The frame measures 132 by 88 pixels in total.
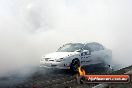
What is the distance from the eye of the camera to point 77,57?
16.7 metres

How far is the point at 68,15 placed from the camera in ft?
99.8

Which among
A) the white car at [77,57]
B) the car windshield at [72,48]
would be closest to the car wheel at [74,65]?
the white car at [77,57]

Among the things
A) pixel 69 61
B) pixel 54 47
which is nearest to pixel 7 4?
pixel 54 47

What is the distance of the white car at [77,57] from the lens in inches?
636

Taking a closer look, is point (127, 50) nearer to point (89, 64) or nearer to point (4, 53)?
point (89, 64)

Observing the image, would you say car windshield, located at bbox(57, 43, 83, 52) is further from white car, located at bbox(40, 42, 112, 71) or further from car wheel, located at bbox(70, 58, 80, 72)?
car wheel, located at bbox(70, 58, 80, 72)

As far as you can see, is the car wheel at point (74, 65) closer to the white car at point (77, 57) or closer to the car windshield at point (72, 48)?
the white car at point (77, 57)

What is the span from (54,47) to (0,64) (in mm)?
7418

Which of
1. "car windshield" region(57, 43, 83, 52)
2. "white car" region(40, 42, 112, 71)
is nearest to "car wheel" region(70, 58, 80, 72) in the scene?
"white car" region(40, 42, 112, 71)

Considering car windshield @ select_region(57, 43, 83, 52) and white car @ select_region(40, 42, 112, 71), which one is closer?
white car @ select_region(40, 42, 112, 71)

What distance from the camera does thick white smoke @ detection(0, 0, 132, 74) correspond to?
1869cm

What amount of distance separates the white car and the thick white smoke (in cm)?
188

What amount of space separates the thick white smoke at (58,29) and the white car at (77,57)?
1875mm

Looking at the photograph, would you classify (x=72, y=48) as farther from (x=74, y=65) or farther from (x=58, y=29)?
(x=58, y=29)
